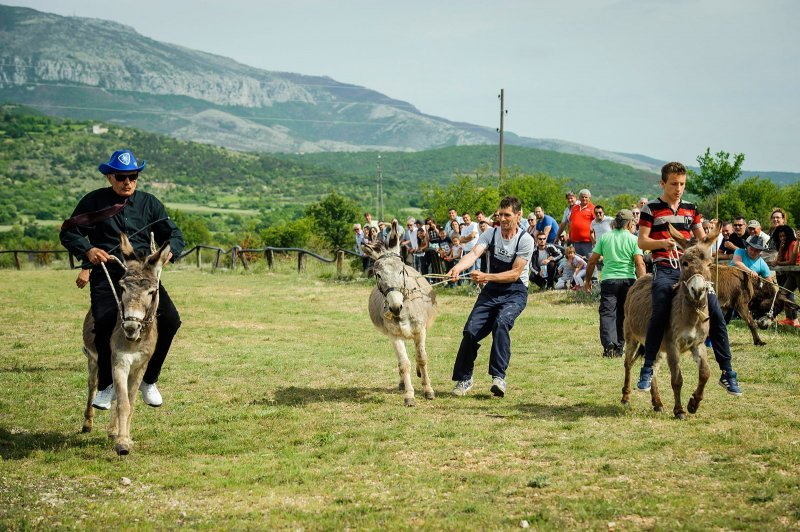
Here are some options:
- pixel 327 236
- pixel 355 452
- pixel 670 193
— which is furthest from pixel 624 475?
pixel 327 236

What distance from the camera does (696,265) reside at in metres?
8.30

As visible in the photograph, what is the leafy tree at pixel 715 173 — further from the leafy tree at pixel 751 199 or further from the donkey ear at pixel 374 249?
the donkey ear at pixel 374 249

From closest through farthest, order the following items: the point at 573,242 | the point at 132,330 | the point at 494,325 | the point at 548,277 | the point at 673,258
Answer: the point at 132,330 < the point at 673,258 < the point at 494,325 < the point at 573,242 < the point at 548,277

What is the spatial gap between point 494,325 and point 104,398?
4.59 m

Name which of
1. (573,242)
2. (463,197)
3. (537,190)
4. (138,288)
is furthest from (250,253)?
(537,190)

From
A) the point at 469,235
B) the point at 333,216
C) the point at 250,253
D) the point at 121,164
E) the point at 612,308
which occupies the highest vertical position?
the point at 121,164

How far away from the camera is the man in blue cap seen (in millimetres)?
A: 7875

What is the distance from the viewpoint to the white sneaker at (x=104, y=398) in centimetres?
810

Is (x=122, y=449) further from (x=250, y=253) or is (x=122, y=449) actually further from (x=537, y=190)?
(x=537, y=190)

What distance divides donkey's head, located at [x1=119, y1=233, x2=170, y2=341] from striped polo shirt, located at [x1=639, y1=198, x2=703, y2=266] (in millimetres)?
5006

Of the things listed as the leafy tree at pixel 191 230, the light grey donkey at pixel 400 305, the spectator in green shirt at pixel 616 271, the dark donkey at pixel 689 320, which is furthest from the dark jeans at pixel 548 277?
the leafy tree at pixel 191 230

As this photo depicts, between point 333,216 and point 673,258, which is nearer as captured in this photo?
point 673,258

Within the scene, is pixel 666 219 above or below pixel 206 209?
above

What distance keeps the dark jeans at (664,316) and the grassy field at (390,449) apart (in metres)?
0.73
